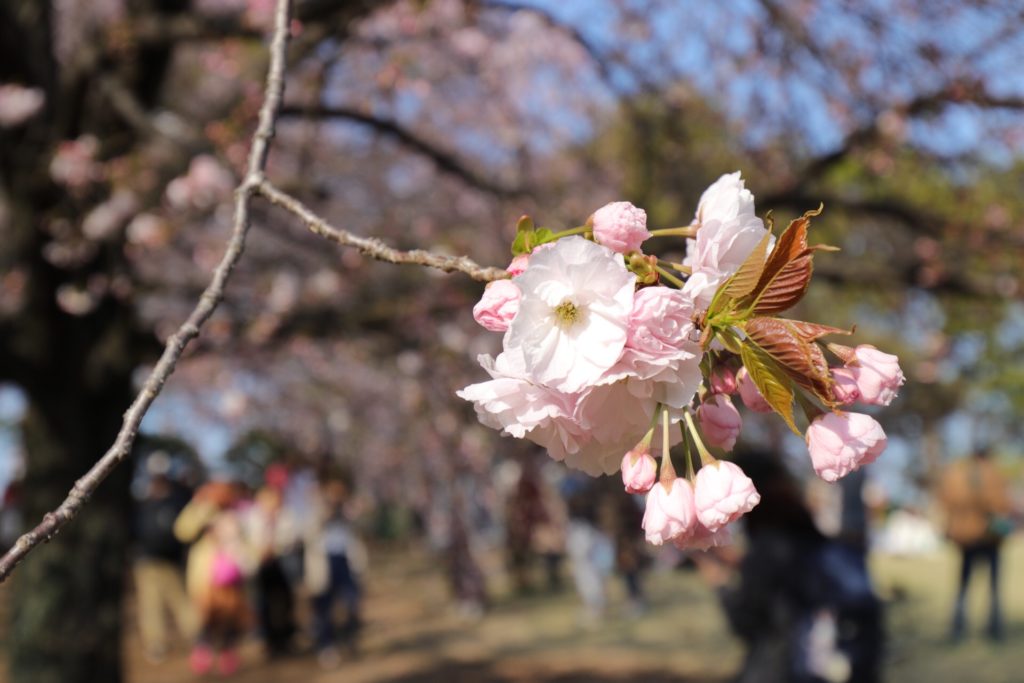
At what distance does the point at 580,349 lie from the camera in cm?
105

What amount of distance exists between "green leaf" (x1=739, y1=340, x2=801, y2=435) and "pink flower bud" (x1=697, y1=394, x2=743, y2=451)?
130mm

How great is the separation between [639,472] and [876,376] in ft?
0.92

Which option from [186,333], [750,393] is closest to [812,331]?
[750,393]

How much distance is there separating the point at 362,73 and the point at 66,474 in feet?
11.8

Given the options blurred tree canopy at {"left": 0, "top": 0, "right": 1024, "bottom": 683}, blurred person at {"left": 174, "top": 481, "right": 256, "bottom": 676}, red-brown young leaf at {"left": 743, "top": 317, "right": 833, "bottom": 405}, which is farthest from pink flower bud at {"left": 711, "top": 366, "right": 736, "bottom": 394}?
blurred person at {"left": 174, "top": 481, "right": 256, "bottom": 676}

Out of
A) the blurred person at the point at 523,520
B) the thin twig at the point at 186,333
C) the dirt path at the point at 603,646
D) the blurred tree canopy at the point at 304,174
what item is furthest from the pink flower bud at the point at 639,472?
the blurred person at the point at 523,520

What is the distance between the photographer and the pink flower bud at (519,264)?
1112 mm

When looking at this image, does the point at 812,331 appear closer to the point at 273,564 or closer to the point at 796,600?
the point at 796,600

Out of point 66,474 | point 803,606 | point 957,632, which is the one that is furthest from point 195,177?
point 957,632

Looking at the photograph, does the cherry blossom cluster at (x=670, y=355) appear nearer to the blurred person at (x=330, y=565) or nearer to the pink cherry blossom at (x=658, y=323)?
the pink cherry blossom at (x=658, y=323)

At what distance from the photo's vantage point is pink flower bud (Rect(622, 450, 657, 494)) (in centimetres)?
111

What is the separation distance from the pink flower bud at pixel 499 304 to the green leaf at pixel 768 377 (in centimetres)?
25

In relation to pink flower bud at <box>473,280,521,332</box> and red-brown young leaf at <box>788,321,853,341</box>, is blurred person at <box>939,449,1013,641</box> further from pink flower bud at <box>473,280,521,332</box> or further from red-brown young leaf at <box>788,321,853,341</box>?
pink flower bud at <box>473,280,521,332</box>

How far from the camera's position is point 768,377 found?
41.4 inches
